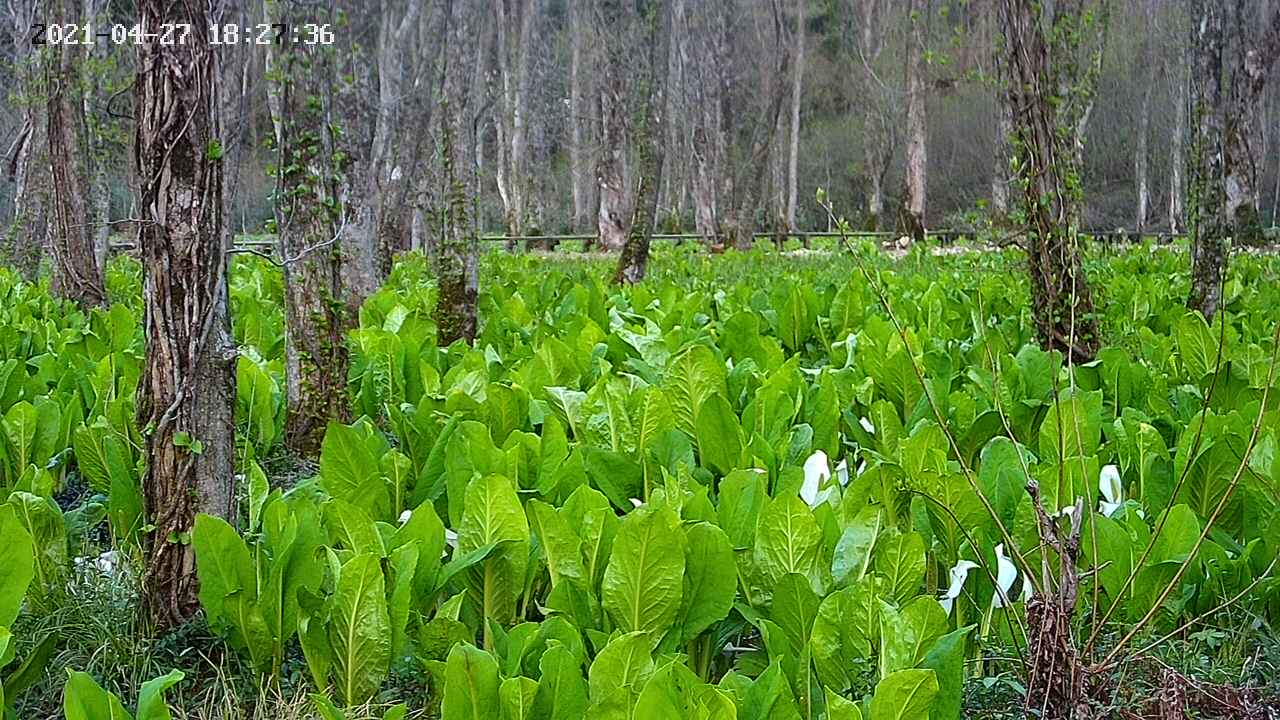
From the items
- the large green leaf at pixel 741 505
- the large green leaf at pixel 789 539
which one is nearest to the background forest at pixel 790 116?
the large green leaf at pixel 741 505

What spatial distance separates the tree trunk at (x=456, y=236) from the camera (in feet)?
26.0

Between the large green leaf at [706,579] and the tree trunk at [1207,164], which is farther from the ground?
the tree trunk at [1207,164]

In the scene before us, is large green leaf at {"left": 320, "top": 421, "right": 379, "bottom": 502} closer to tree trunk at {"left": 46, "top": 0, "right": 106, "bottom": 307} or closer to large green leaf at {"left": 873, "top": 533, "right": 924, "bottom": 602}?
large green leaf at {"left": 873, "top": 533, "right": 924, "bottom": 602}

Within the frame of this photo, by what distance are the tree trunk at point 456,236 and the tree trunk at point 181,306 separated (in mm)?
3940

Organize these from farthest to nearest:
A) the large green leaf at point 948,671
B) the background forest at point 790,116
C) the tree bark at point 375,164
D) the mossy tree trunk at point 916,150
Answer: the mossy tree trunk at point 916,150, the background forest at point 790,116, the tree bark at point 375,164, the large green leaf at point 948,671

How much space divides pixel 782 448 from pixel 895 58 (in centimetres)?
3212

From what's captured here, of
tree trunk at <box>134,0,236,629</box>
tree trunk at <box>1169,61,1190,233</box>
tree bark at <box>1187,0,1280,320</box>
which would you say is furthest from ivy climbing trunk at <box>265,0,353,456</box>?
tree trunk at <box>1169,61,1190,233</box>

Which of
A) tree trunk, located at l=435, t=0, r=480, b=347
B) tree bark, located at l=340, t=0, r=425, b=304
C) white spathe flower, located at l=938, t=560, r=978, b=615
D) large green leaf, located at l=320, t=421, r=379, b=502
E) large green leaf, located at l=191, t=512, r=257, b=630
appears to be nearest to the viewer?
large green leaf, located at l=191, t=512, r=257, b=630

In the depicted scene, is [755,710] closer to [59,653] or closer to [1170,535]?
[1170,535]

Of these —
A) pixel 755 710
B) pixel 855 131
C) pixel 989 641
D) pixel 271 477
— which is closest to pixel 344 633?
pixel 755 710

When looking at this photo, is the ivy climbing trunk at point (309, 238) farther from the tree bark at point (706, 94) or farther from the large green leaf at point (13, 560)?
the tree bark at point (706, 94)

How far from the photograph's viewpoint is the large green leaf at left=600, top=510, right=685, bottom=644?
269cm

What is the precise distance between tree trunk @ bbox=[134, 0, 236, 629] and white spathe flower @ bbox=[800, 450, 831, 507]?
62.3 inches

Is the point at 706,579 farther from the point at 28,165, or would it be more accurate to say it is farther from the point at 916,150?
the point at 916,150
